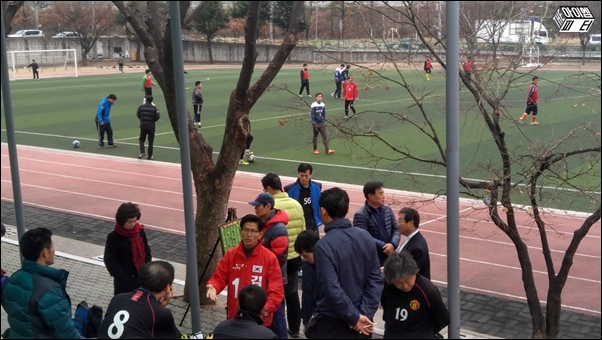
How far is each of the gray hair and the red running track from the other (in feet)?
10.9

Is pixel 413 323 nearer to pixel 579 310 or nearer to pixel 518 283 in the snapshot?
pixel 579 310

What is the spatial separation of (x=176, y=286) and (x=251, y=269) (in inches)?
164

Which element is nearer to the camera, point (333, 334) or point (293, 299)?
point (333, 334)

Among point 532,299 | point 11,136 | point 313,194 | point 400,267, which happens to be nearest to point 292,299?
point 313,194

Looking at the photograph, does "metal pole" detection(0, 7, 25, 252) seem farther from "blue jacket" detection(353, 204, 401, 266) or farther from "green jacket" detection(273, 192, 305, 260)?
"blue jacket" detection(353, 204, 401, 266)

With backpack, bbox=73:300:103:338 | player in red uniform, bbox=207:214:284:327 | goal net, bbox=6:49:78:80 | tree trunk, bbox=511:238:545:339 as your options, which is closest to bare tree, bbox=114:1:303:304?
player in red uniform, bbox=207:214:284:327

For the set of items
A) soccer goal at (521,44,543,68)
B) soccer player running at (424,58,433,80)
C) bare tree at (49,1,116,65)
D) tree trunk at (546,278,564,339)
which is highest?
bare tree at (49,1,116,65)

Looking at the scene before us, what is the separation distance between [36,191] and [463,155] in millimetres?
10927

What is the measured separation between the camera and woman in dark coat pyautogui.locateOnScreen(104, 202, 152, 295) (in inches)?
274

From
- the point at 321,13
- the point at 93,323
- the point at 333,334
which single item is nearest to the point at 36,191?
the point at 321,13

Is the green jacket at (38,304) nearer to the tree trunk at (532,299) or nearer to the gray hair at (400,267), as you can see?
the gray hair at (400,267)

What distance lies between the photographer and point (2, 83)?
258 inches

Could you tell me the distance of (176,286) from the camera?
9773mm

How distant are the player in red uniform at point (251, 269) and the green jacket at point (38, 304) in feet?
3.75
